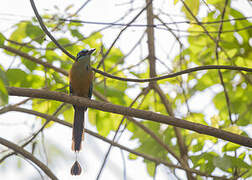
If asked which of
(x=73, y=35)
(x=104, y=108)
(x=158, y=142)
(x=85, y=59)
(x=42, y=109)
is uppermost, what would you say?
(x=73, y=35)

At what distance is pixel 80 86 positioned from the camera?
418 cm

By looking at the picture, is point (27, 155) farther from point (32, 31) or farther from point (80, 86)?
point (32, 31)

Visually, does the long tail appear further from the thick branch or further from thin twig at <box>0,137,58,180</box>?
the thick branch

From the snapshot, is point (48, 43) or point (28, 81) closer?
point (48, 43)

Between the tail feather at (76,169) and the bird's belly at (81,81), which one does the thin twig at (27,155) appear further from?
the bird's belly at (81,81)

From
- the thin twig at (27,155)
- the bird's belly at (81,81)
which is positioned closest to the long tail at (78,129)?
the bird's belly at (81,81)

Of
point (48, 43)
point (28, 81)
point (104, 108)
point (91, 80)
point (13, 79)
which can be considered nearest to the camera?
point (104, 108)

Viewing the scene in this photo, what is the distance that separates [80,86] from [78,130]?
26.0 inches

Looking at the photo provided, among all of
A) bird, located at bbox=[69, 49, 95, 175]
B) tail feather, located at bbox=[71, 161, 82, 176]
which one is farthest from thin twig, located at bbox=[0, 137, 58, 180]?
bird, located at bbox=[69, 49, 95, 175]

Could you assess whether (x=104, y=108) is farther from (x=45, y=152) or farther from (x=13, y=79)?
(x=13, y=79)

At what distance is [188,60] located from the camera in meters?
5.29

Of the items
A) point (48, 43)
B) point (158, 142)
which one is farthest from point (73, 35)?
point (158, 142)

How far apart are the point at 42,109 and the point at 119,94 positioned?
984mm

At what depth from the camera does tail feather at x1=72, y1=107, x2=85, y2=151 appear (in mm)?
3721
